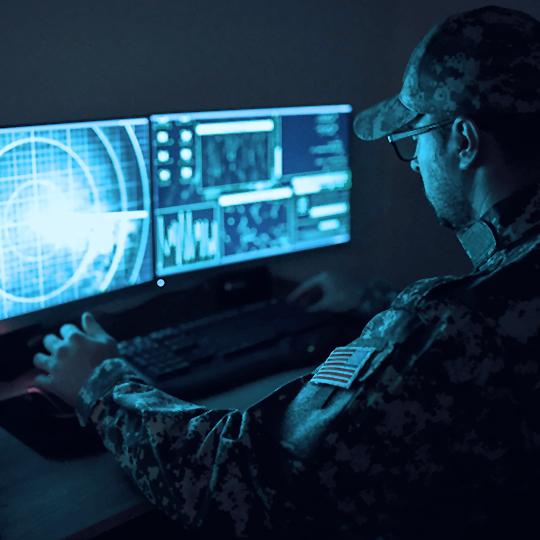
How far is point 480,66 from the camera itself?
1.08 metres

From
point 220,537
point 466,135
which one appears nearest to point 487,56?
point 466,135

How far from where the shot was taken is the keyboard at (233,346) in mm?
1460

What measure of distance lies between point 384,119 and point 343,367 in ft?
1.46

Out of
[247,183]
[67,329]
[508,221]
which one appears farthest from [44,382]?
[508,221]

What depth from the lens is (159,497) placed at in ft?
3.51

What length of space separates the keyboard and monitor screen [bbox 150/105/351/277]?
0.16 metres

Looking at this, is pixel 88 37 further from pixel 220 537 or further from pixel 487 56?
pixel 220 537

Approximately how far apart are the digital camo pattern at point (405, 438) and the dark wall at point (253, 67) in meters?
0.76

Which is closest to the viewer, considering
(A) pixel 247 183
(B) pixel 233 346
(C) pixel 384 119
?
(C) pixel 384 119

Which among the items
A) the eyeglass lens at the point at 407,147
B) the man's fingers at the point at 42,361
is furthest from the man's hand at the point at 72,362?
the eyeglass lens at the point at 407,147

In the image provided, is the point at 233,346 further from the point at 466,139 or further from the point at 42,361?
the point at 466,139

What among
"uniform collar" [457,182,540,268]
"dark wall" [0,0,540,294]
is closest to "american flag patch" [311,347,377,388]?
"uniform collar" [457,182,540,268]

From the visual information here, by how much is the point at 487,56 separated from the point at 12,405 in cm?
94

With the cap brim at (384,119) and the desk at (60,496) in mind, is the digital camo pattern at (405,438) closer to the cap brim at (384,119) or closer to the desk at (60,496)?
the desk at (60,496)
